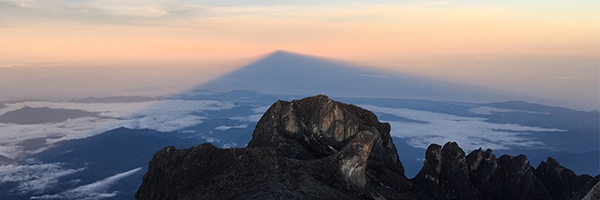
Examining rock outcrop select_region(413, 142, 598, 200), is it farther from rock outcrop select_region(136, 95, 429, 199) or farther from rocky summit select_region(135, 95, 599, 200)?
rock outcrop select_region(136, 95, 429, 199)

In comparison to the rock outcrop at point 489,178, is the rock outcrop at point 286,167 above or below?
above

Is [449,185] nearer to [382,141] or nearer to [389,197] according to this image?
[382,141]

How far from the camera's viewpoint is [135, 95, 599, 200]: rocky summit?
57875 mm

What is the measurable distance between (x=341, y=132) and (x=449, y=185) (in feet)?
107

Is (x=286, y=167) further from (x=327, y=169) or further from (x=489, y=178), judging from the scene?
(x=489, y=178)

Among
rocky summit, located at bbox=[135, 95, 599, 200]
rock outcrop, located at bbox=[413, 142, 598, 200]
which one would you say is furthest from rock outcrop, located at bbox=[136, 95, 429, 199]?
rock outcrop, located at bbox=[413, 142, 598, 200]

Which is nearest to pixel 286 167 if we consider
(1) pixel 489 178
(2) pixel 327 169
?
(2) pixel 327 169

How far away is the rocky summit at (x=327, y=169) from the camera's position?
5788 centimetres

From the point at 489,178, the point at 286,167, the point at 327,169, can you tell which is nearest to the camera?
the point at 286,167

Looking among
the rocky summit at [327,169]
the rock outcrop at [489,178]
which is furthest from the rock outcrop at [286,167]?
the rock outcrop at [489,178]

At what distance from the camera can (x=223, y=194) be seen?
186 ft

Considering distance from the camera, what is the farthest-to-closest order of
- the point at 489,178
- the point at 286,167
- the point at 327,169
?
the point at 489,178
the point at 327,169
the point at 286,167

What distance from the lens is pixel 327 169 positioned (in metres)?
64.6

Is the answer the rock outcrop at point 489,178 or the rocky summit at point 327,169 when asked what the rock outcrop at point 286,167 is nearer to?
the rocky summit at point 327,169
